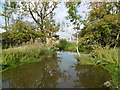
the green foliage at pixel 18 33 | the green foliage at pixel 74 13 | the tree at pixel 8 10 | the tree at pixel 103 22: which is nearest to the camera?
the tree at pixel 103 22

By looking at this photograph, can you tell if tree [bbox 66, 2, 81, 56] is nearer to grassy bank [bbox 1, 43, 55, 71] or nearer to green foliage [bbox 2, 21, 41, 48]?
grassy bank [bbox 1, 43, 55, 71]

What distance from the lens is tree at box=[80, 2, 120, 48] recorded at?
6109 millimetres

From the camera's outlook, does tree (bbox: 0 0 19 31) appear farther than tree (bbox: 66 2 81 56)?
Yes

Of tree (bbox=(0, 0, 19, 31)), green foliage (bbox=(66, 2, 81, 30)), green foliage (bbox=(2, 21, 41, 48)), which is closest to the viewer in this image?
green foliage (bbox=(66, 2, 81, 30))

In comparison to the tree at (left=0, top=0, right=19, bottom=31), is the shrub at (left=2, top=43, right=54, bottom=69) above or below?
below

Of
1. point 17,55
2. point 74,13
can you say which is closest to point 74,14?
point 74,13

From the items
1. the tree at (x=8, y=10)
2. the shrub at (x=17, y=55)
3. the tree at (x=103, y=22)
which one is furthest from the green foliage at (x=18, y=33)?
the tree at (x=103, y=22)

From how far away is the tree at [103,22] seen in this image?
611 centimetres

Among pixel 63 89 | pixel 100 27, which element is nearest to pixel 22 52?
pixel 63 89

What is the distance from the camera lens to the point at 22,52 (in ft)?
17.6

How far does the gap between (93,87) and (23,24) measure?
9.52 meters

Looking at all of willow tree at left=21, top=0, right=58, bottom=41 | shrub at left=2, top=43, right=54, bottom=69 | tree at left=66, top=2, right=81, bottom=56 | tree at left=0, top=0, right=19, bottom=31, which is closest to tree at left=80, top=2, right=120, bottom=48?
tree at left=66, top=2, right=81, bottom=56

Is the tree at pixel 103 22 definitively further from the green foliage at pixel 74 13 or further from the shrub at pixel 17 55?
the shrub at pixel 17 55

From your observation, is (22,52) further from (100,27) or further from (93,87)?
(100,27)
